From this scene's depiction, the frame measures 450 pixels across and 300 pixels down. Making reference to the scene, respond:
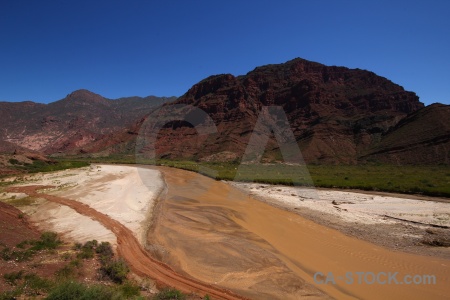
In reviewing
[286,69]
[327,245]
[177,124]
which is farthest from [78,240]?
[286,69]

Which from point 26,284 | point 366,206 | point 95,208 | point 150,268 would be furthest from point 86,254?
point 366,206

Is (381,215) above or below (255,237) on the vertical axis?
above

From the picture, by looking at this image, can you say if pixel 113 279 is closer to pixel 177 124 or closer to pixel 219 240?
pixel 219 240

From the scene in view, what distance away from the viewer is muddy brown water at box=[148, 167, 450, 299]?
9.63m

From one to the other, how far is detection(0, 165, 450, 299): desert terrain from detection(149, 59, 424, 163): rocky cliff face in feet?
195

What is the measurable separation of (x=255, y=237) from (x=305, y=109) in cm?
12161

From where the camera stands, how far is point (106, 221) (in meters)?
16.6

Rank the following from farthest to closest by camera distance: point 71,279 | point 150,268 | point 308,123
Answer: point 308,123, point 150,268, point 71,279

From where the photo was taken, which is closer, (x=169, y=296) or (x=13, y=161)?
(x=169, y=296)

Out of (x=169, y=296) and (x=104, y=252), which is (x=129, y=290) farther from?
(x=104, y=252)

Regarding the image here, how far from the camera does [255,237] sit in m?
15.2

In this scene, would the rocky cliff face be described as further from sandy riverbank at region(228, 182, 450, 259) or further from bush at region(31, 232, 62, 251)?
bush at region(31, 232, 62, 251)

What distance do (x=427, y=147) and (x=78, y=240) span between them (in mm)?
73440

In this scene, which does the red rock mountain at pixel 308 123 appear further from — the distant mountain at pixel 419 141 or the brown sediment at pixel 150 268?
the brown sediment at pixel 150 268
